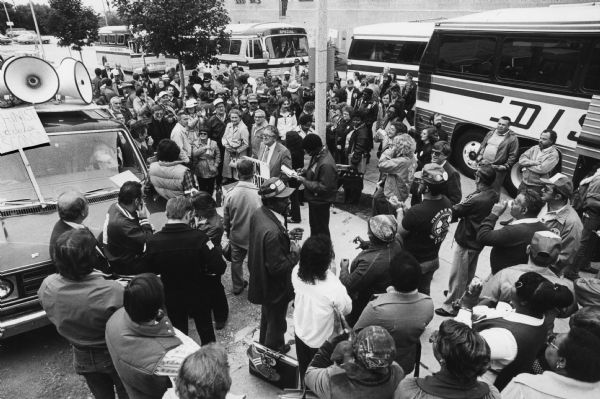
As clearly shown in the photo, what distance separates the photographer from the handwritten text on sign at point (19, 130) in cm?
484

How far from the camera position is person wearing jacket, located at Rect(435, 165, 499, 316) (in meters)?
4.39

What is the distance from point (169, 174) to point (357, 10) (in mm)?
26809

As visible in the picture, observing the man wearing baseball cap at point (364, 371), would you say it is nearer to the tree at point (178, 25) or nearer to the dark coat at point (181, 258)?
the dark coat at point (181, 258)

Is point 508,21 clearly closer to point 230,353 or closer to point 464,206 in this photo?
point 464,206

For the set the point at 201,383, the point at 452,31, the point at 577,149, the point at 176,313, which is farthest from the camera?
the point at 452,31

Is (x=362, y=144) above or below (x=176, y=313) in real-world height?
above

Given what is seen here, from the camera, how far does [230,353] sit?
4.48 m

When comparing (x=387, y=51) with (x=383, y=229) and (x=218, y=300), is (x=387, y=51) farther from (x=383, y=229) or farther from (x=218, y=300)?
(x=383, y=229)

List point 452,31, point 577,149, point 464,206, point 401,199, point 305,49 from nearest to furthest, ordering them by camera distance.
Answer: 1. point 464,206
2. point 401,199
3. point 577,149
4. point 452,31
5. point 305,49

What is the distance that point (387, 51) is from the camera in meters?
16.7

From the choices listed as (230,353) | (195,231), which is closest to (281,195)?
(195,231)

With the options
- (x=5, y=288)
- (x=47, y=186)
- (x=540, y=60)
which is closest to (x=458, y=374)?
(x=5, y=288)

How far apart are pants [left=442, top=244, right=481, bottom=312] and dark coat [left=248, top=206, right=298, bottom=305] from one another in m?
2.02

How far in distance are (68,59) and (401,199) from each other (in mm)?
5151
